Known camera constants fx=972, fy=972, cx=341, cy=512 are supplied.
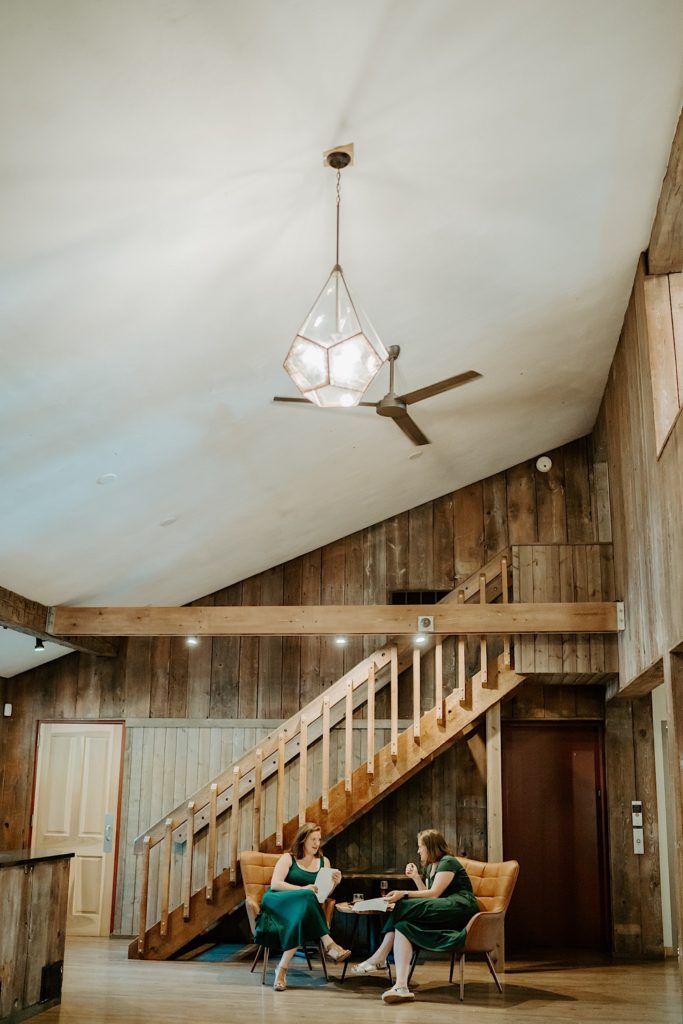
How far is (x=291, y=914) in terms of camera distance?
725 cm

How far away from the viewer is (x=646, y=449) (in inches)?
262

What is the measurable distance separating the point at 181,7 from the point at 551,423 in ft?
21.3

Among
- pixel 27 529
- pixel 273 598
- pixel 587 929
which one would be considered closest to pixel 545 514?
pixel 273 598

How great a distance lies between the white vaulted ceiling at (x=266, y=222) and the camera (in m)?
Result: 3.78

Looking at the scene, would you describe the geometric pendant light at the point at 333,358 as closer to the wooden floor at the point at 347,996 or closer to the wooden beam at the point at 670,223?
the wooden beam at the point at 670,223

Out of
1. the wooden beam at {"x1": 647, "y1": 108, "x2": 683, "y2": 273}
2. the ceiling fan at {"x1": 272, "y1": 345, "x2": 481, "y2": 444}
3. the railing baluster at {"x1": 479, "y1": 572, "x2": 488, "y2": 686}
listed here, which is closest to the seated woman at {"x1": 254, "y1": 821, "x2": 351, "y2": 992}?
the railing baluster at {"x1": 479, "y1": 572, "x2": 488, "y2": 686}

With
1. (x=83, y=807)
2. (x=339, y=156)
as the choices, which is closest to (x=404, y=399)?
(x=339, y=156)

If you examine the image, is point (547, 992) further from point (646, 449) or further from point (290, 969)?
point (646, 449)

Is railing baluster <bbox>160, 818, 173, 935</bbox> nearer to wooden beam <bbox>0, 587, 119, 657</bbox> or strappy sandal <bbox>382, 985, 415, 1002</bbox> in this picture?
wooden beam <bbox>0, 587, 119, 657</bbox>

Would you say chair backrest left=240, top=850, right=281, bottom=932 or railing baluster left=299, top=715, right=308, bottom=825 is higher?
railing baluster left=299, top=715, right=308, bottom=825

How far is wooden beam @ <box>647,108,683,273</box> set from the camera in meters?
5.37

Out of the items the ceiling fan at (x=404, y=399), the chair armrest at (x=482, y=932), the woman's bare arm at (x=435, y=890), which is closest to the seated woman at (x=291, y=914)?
the woman's bare arm at (x=435, y=890)

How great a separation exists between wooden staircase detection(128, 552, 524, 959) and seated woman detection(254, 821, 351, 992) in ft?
2.19

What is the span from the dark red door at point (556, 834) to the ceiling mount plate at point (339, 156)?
6.51 metres
